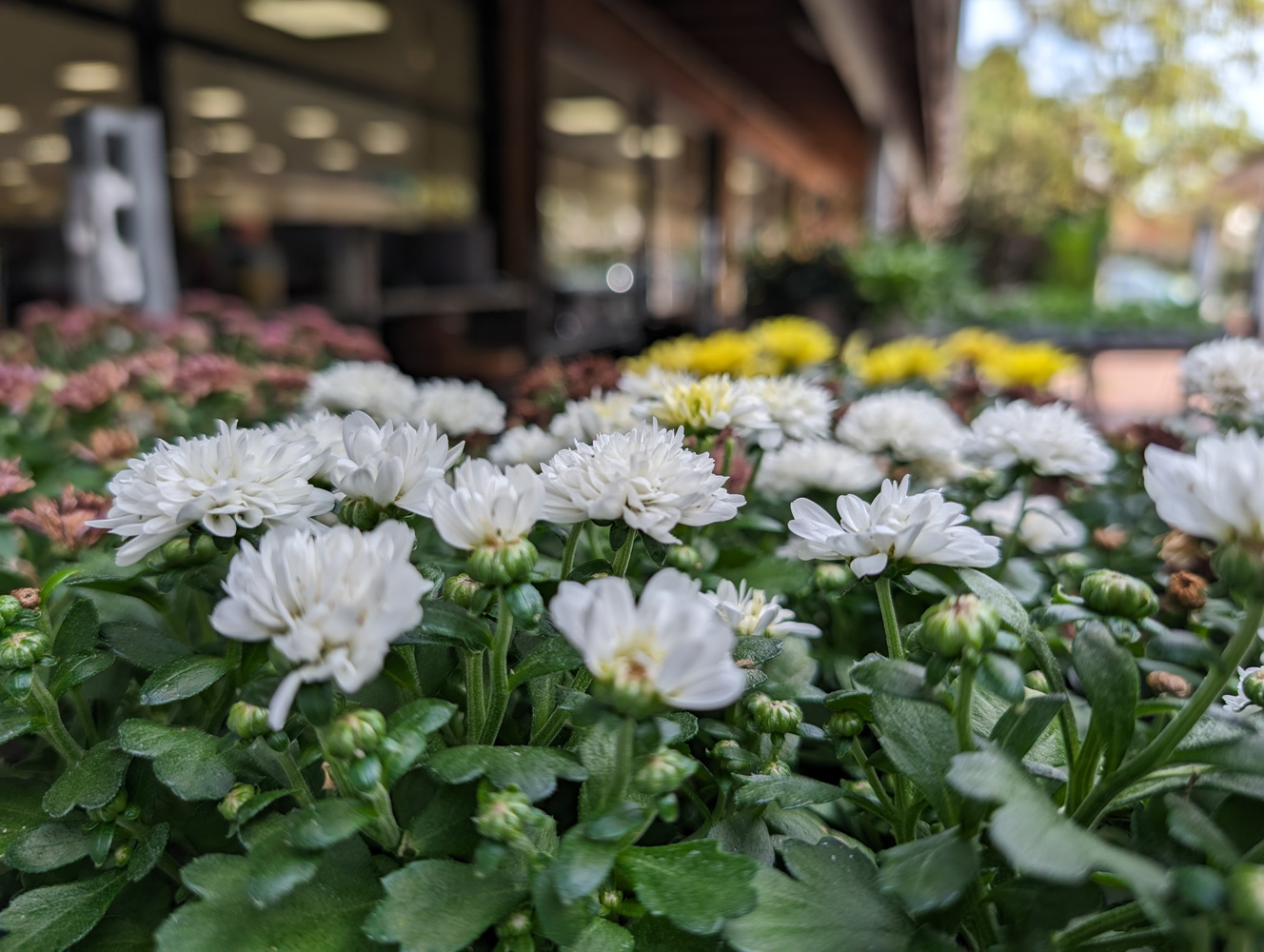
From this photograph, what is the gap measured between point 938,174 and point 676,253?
12.7ft

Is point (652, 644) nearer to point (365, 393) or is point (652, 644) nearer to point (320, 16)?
point (365, 393)

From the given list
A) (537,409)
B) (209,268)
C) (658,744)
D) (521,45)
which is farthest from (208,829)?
(521,45)

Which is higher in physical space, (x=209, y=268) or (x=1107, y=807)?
(x=209, y=268)

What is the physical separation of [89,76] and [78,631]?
2338mm

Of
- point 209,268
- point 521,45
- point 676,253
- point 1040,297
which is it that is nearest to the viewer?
point 209,268

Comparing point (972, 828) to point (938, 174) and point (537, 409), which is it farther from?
point (938, 174)

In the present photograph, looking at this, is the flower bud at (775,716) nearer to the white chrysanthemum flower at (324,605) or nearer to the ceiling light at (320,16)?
the white chrysanthemum flower at (324,605)

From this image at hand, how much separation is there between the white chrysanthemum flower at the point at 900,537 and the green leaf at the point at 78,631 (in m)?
0.37

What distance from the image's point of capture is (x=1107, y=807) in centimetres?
37

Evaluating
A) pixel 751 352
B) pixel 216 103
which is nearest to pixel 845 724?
pixel 751 352

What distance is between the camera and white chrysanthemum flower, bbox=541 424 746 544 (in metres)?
0.40

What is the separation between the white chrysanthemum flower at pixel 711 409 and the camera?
59 cm

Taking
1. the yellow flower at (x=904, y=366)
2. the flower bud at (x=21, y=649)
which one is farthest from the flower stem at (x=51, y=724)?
the yellow flower at (x=904, y=366)

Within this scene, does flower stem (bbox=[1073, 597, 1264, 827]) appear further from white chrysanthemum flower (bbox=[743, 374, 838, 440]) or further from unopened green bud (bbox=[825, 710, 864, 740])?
white chrysanthemum flower (bbox=[743, 374, 838, 440])
